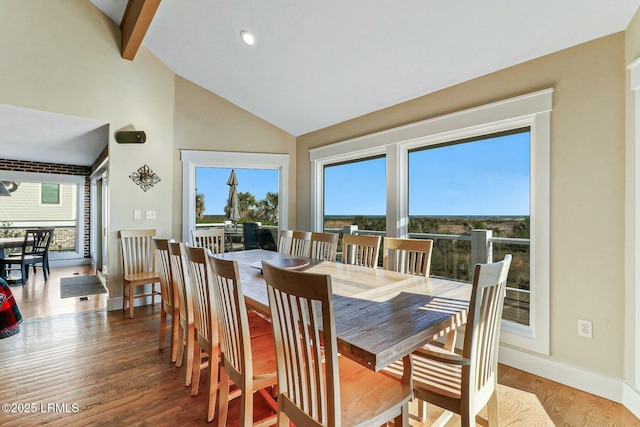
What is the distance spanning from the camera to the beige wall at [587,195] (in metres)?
2.07

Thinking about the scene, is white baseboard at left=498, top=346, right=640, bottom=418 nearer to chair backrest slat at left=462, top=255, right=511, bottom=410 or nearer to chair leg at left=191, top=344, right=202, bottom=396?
chair backrest slat at left=462, top=255, right=511, bottom=410

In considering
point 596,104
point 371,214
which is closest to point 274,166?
point 371,214

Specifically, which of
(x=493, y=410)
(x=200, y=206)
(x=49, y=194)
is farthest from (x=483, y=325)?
(x=49, y=194)

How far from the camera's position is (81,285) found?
499cm

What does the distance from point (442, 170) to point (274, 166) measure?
261cm

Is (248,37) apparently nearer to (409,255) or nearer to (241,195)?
(241,195)

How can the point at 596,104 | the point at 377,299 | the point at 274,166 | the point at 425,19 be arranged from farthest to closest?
the point at 274,166
the point at 425,19
the point at 596,104
the point at 377,299

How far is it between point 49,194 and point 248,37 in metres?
6.40

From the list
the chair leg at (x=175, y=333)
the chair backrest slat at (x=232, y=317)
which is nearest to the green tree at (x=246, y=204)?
the chair leg at (x=175, y=333)

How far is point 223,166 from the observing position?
465 cm

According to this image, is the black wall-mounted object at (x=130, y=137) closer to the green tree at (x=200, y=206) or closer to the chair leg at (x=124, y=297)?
the green tree at (x=200, y=206)

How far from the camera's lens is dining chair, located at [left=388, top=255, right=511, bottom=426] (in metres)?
1.25

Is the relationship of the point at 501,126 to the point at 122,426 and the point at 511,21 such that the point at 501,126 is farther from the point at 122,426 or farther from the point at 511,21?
the point at 122,426

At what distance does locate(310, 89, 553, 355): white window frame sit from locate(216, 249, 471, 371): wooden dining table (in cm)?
102
